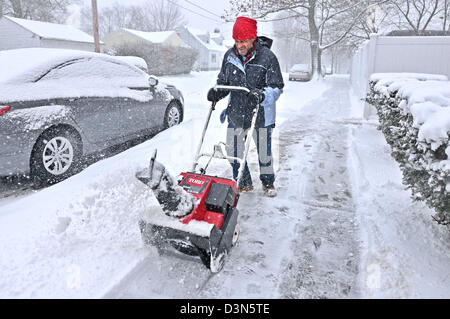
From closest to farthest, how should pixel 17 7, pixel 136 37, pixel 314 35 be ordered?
pixel 314 35 < pixel 17 7 < pixel 136 37

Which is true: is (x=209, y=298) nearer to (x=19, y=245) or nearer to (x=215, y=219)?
(x=215, y=219)

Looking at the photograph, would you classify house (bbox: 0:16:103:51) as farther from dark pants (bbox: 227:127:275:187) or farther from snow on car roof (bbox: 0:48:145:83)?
dark pants (bbox: 227:127:275:187)

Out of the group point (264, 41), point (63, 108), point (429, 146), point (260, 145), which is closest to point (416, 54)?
point (264, 41)

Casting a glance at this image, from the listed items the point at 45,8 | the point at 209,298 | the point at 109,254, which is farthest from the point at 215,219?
the point at 45,8

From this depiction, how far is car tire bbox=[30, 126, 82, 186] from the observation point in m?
4.13

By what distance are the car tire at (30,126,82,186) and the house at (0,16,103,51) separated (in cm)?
2729

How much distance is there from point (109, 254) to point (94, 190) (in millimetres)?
952

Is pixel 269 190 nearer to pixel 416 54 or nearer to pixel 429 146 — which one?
pixel 429 146

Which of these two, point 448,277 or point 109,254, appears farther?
point 109,254

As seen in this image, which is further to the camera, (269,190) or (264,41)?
(269,190)

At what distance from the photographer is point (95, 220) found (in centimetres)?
318

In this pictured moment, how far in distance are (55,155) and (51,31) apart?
29.4m

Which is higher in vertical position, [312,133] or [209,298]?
[312,133]

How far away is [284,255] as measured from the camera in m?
2.90
